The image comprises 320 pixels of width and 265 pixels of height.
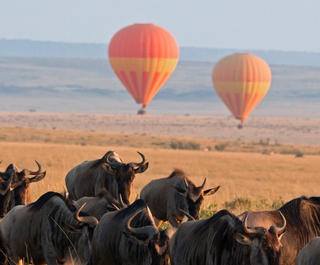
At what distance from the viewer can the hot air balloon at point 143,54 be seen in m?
76.9

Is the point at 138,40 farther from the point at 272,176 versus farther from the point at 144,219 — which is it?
the point at 144,219

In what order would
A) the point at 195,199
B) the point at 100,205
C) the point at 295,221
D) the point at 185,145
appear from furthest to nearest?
the point at 185,145 → the point at 195,199 → the point at 100,205 → the point at 295,221

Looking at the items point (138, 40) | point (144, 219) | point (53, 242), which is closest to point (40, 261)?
point (53, 242)

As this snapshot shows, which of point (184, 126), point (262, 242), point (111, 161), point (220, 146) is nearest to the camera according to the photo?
point (262, 242)

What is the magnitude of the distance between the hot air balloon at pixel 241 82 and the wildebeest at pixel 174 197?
71.1m

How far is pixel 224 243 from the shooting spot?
971 cm

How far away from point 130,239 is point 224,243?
987 mm

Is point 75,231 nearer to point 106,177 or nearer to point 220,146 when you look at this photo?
point 106,177

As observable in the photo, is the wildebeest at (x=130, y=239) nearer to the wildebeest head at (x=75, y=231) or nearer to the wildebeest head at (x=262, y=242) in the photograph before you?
the wildebeest head at (x=75, y=231)

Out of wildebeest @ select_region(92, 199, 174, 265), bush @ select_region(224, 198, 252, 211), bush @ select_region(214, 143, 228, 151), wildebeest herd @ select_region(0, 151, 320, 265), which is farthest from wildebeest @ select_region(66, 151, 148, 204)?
bush @ select_region(214, 143, 228, 151)

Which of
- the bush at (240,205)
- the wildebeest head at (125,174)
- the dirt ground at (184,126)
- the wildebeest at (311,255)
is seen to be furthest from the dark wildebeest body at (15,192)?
the dirt ground at (184,126)

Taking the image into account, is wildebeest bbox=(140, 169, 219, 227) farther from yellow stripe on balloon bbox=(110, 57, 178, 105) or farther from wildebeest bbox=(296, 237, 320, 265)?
yellow stripe on balloon bbox=(110, 57, 178, 105)

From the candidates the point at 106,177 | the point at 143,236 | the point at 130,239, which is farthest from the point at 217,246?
the point at 106,177

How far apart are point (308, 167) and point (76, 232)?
4485 cm
